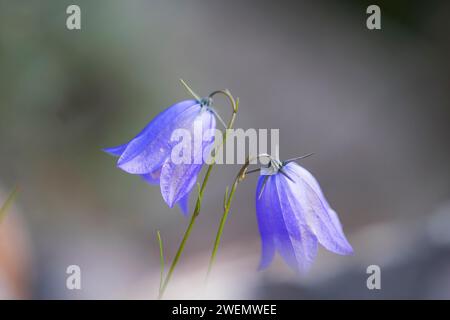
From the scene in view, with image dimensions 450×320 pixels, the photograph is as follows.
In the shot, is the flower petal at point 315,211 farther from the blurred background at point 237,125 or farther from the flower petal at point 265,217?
the blurred background at point 237,125

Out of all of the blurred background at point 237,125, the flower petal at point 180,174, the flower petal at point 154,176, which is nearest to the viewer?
the flower petal at point 180,174

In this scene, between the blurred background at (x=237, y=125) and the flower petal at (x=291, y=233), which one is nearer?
the flower petal at (x=291, y=233)

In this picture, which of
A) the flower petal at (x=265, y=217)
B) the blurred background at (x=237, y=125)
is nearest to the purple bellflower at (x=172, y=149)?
the flower petal at (x=265, y=217)

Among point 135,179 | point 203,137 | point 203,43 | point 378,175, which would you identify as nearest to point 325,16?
point 203,43

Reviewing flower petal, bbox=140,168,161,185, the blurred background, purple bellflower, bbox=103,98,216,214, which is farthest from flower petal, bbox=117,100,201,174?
the blurred background

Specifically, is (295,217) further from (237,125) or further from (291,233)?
(237,125)

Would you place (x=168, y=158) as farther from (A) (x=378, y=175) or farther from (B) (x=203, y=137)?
(A) (x=378, y=175)

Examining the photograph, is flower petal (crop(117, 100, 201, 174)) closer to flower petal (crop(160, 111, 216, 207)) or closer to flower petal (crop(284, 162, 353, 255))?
flower petal (crop(160, 111, 216, 207))
